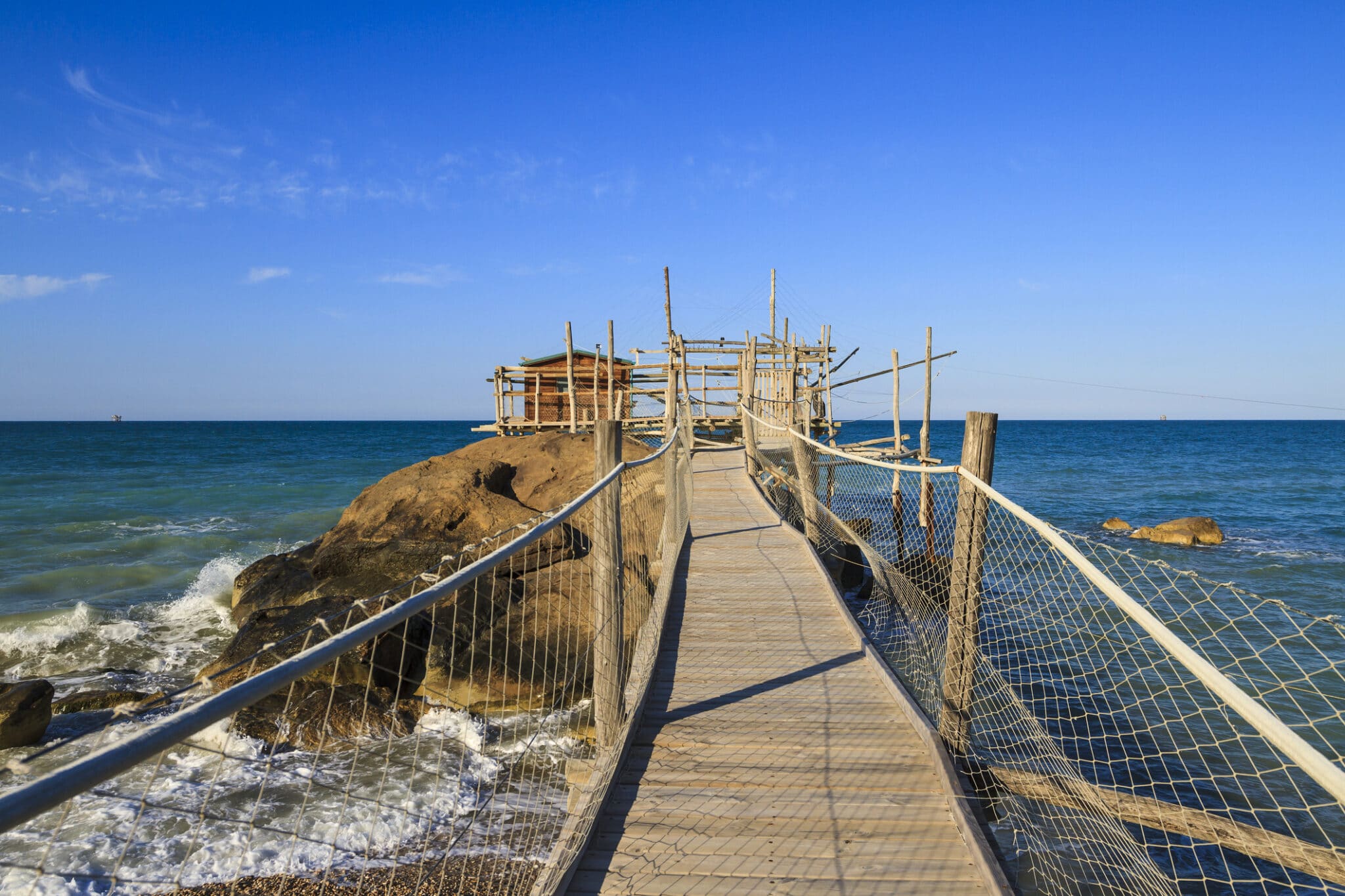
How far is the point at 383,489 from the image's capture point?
498 inches

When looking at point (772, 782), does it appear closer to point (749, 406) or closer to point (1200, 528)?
point (749, 406)

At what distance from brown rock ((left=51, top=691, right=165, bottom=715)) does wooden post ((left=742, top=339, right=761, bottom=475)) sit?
27.7 feet

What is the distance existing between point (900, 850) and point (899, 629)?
306 inches

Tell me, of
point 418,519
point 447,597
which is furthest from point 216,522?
point 447,597

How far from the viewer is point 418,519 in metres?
11.6

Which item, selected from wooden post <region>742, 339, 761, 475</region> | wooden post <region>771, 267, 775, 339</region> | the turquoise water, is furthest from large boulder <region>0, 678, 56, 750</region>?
wooden post <region>771, 267, 775, 339</region>

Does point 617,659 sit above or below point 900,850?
above

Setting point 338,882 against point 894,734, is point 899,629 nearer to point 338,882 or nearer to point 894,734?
point 894,734

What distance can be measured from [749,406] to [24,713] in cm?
1032

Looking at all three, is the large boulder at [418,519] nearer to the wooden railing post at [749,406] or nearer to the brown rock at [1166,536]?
the wooden railing post at [749,406]

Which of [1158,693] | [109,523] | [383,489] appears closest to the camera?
[1158,693]

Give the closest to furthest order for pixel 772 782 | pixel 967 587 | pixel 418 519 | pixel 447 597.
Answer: pixel 772 782, pixel 967 587, pixel 447 597, pixel 418 519

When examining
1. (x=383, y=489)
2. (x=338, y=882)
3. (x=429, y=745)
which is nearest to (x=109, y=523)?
(x=383, y=489)

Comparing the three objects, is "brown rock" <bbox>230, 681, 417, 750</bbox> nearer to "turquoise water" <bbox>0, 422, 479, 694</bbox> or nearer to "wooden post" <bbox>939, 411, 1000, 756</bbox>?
"turquoise water" <bbox>0, 422, 479, 694</bbox>
